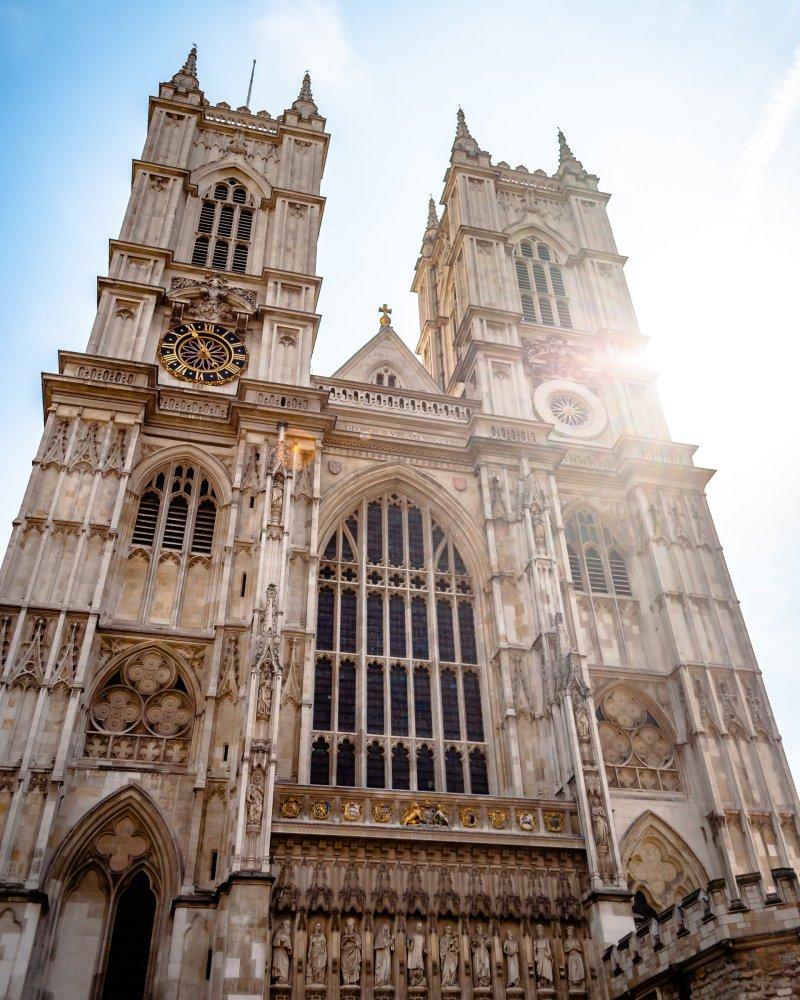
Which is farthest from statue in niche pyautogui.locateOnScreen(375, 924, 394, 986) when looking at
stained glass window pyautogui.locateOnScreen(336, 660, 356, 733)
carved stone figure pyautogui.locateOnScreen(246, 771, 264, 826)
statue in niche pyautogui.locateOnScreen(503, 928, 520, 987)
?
stained glass window pyautogui.locateOnScreen(336, 660, 356, 733)

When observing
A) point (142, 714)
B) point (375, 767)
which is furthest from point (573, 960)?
point (142, 714)

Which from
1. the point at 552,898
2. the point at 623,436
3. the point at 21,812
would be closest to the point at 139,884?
the point at 21,812

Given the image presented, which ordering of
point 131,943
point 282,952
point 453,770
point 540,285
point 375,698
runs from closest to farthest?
1. point 282,952
2. point 131,943
3. point 453,770
4. point 375,698
5. point 540,285

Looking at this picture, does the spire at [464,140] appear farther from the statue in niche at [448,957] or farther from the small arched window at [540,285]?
the statue in niche at [448,957]

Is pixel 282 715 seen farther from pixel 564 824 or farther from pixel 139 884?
pixel 564 824

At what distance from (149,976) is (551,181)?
32574 millimetres

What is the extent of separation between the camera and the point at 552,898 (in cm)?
1809

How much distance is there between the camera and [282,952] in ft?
53.5

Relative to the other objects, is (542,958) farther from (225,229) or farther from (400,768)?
(225,229)

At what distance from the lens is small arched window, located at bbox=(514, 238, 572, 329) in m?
33.5

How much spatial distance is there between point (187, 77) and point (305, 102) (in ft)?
15.2

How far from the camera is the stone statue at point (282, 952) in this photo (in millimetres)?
16094

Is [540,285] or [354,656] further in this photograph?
[540,285]

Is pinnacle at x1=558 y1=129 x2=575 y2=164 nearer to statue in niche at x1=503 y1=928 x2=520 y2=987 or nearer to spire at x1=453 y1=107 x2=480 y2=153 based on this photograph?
spire at x1=453 y1=107 x2=480 y2=153
